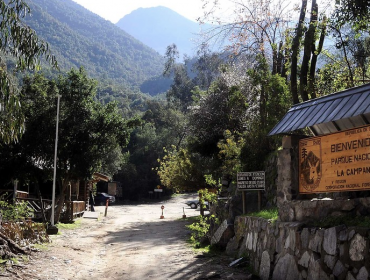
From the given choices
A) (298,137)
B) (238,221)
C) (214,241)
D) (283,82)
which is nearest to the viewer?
(298,137)

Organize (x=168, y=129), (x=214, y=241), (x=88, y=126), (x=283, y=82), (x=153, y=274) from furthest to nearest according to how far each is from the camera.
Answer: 1. (x=168, y=129)
2. (x=88, y=126)
3. (x=283, y=82)
4. (x=214, y=241)
5. (x=153, y=274)

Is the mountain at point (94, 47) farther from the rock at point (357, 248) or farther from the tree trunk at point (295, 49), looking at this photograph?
the rock at point (357, 248)

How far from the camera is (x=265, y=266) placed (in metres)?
10.5

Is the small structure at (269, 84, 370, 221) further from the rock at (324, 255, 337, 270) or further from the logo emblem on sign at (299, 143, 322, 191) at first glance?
the rock at (324, 255, 337, 270)

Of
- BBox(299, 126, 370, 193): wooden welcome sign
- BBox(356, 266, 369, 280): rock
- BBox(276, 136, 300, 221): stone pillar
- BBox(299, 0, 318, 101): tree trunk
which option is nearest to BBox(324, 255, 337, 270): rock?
BBox(356, 266, 369, 280): rock

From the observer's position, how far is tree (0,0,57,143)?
11.0m

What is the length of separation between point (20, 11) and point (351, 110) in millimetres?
8067

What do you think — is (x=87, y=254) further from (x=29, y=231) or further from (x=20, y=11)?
(x=20, y=11)

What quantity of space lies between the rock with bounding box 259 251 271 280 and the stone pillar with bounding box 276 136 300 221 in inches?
37.1

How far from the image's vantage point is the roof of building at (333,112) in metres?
8.27

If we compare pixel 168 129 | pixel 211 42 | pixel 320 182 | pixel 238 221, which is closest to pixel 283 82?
pixel 211 42

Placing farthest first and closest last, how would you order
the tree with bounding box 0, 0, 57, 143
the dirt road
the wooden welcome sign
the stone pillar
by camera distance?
the dirt road
the tree with bounding box 0, 0, 57, 143
the stone pillar
the wooden welcome sign

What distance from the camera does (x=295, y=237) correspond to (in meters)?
9.33

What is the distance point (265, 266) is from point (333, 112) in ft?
12.6
